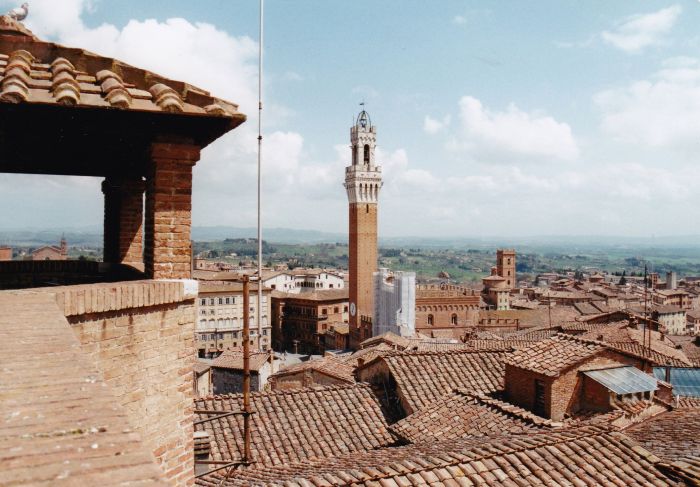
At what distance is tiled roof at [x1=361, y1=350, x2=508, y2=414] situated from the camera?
40.2 ft

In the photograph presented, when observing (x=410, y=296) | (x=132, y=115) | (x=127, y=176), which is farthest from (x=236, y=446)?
(x=410, y=296)

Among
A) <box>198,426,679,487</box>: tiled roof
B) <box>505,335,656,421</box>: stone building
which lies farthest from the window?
<box>198,426,679,487</box>: tiled roof

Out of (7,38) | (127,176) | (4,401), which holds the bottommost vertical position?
(4,401)

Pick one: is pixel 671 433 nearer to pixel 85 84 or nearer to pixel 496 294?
pixel 85 84

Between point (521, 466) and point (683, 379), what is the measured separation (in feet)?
44.5

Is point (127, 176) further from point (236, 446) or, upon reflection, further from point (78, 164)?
point (236, 446)

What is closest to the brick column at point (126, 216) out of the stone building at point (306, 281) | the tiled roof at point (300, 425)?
the tiled roof at point (300, 425)

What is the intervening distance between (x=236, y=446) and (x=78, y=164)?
6018 millimetres

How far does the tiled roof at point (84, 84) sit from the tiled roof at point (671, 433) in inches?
303

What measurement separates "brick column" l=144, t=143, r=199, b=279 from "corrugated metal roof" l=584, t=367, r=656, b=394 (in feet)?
32.6

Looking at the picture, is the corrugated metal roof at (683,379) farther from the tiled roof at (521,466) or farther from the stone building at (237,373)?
the stone building at (237,373)

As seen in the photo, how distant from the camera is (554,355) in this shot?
12.5 meters

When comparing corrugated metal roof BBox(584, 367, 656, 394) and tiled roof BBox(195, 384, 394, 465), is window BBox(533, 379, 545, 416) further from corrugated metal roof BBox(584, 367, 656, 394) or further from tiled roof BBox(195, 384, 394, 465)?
tiled roof BBox(195, 384, 394, 465)

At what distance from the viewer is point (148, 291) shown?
4.31m
